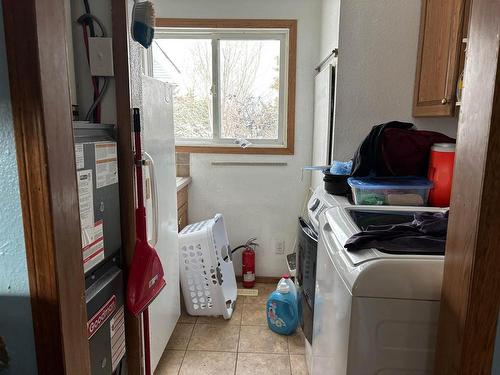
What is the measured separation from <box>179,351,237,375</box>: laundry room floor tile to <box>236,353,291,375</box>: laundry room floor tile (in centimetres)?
5

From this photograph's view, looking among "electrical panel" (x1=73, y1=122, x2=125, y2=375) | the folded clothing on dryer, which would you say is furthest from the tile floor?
the folded clothing on dryer

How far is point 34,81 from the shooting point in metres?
0.62

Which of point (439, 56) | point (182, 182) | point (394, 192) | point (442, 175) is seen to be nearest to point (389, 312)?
point (394, 192)

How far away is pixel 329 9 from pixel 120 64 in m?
1.67

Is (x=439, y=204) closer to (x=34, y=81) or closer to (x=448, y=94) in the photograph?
(x=448, y=94)

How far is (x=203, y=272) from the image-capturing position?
2.40 m

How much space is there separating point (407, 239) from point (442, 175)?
2.12ft

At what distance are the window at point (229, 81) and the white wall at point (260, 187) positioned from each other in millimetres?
71

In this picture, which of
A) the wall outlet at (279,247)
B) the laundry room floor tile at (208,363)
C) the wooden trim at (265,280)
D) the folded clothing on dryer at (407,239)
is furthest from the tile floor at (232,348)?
the folded clothing on dryer at (407,239)

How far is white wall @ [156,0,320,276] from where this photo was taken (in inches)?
110

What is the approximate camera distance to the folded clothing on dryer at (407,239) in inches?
35.9

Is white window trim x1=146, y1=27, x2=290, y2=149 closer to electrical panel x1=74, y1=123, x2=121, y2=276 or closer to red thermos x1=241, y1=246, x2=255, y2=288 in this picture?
red thermos x1=241, y1=246, x2=255, y2=288

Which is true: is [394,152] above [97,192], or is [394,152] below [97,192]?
above

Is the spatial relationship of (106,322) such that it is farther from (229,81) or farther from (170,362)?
(229,81)
